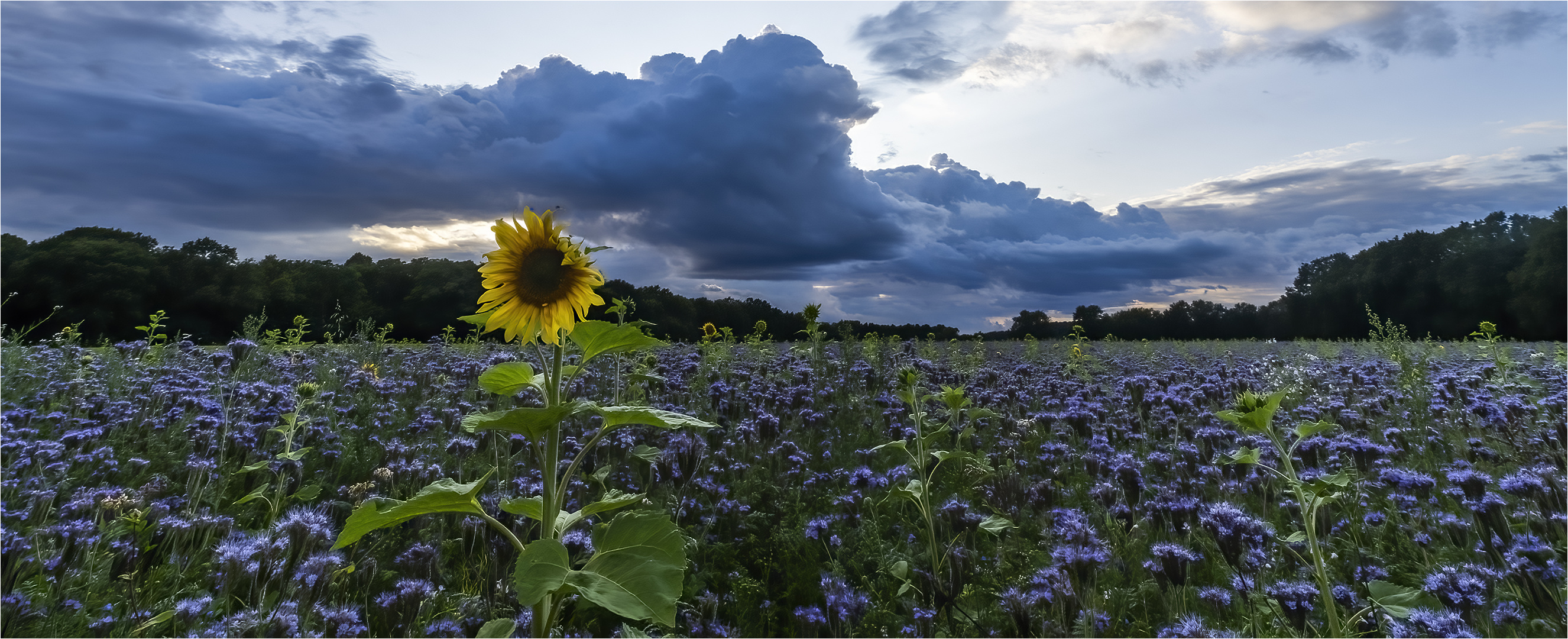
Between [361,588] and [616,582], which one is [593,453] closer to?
[361,588]

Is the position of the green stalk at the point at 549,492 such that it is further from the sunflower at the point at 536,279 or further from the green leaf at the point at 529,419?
the sunflower at the point at 536,279

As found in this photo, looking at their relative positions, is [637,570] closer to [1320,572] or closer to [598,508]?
[598,508]

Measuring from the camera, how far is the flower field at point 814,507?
2604mm

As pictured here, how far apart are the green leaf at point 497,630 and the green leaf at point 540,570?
0.26m

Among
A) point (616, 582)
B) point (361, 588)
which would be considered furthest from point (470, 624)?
point (616, 582)

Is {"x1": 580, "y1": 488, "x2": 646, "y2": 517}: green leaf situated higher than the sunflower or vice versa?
the sunflower

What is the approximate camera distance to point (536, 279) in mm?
1866

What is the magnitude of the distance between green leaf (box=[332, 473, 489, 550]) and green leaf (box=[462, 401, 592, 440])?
12 cm

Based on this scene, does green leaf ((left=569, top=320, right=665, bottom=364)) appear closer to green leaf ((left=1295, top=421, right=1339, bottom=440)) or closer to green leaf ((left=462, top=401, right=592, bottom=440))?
green leaf ((left=462, top=401, right=592, bottom=440))

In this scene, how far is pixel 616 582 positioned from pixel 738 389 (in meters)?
5.11

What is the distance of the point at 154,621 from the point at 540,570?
2306 millimetres

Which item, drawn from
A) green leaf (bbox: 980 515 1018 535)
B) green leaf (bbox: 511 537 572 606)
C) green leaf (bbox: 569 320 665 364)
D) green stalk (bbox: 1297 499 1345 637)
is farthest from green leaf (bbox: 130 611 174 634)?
green stalk (bbox: 1297 499 1345 637)

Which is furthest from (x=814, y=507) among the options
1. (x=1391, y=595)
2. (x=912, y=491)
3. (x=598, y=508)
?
(x=1391, y=595)

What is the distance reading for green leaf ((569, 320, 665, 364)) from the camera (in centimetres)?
153
